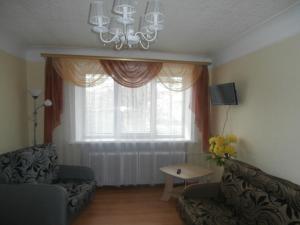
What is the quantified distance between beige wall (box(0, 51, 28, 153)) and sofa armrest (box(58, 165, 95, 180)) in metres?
0.85

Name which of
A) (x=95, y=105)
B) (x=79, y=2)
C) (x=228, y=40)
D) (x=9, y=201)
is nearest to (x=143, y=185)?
(x=95, y=105)

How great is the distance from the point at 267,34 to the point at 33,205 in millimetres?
3368

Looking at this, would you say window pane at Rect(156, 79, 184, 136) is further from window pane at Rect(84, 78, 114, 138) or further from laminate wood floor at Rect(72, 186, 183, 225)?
laminate wood floor at Rect(72, 186, 183, 225)

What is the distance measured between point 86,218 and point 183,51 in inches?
121

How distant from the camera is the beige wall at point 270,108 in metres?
2.20

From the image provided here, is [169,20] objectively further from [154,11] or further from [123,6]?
[123,6]

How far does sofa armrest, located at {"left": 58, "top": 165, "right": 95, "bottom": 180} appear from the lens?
330 centimetres

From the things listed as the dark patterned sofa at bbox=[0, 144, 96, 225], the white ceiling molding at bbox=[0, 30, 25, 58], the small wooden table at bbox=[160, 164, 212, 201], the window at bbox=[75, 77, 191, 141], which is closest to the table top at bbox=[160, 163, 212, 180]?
the small wooden table at bbox=[160, 164, 212, 201]

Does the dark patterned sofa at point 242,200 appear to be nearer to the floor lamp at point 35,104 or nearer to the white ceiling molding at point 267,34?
the white ceiling molding at point 267,34

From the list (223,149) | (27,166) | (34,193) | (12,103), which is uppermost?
(12,103)

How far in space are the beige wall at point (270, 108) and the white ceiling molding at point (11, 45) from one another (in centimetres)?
340

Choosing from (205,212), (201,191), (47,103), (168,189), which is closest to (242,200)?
(205,212)

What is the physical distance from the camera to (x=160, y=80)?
3889 mm

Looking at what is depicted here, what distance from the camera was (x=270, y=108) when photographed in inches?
100.0
